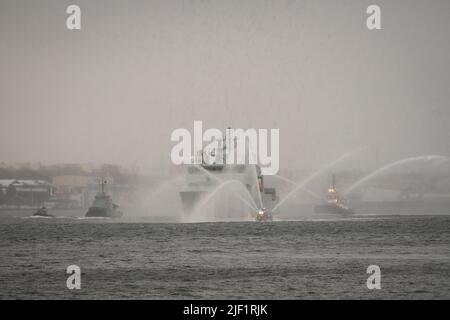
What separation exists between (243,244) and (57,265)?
80.2ft

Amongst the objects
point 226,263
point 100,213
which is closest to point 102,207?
point 100,213

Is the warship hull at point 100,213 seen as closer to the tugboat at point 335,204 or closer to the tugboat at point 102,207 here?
the tugboat at point 102,207

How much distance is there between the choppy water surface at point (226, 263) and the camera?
45438 millimetres

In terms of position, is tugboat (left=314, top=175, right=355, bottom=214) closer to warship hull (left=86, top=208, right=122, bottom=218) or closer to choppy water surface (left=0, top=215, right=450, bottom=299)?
warship hull (left=86, top=208, right=122, bottom=218)

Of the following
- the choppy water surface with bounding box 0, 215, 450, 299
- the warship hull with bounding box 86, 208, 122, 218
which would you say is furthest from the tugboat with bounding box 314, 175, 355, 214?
the choppy water surface with bounding box 0, 215, 450, 299

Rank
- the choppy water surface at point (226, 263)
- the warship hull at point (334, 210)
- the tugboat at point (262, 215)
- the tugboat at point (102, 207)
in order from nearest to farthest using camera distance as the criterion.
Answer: the choppy water surface at point (226, 263) → the tugboat at point (262, 215) → the tugboat at point (102, 207) → the warship hull at point (334, 210)

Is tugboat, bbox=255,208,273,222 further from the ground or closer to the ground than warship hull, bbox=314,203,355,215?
closer to the ground

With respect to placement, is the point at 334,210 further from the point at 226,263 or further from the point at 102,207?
the point at 226,263

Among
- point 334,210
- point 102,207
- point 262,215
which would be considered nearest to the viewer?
point 262,215

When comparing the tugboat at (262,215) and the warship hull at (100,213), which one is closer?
the tugboat at (262,215)

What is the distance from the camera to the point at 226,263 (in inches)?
2427

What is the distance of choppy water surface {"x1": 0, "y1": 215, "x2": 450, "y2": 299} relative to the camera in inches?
1789

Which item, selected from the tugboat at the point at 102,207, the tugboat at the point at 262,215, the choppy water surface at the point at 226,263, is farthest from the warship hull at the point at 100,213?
the choppy water surface at the point at 226,263
